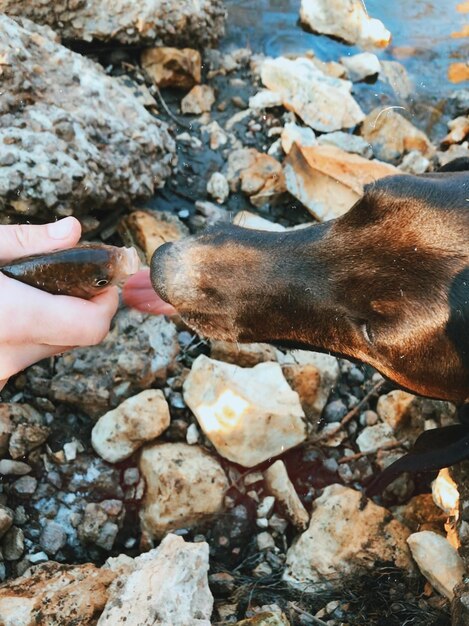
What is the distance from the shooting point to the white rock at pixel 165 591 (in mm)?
2805

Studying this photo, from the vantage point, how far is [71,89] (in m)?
4.64

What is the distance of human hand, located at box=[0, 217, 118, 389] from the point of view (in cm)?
298

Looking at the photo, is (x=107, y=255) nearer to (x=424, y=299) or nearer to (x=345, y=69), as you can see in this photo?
(x=424, y=299)

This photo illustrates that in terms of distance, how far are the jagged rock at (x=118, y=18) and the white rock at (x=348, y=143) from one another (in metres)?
1.34

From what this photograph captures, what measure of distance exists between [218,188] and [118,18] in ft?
4.99

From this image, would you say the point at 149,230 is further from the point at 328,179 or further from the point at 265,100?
the point at 265,100

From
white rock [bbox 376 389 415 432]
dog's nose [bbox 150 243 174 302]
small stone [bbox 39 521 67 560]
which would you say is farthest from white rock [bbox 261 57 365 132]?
small stone [bbox 39 521 67 560]

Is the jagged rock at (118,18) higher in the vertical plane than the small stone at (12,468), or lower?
higher

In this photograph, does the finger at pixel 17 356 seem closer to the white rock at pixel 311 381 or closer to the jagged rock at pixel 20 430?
the jagged rock at pixel 20 430

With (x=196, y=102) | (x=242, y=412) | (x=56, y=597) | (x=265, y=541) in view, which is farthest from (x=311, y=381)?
(x=196, y=102)

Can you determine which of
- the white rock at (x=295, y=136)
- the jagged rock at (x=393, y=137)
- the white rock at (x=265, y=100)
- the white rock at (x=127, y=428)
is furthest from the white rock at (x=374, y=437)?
the white rock at (x=265, y=100)

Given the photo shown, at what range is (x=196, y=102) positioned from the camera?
18.8ft

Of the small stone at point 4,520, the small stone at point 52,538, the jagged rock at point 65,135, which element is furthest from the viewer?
the jagged rock at point 65,135

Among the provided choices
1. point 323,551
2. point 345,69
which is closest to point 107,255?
point 323,551
